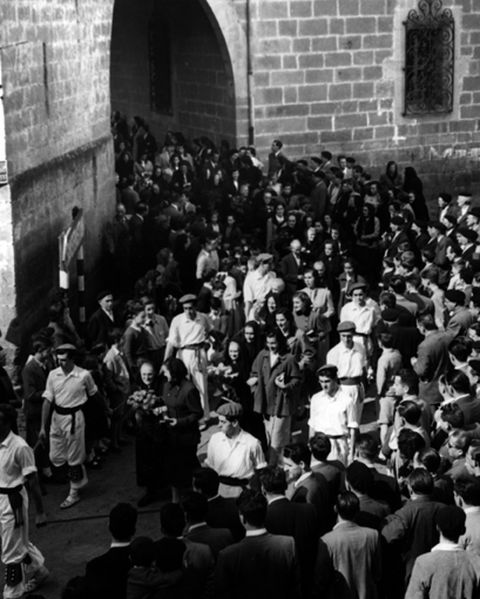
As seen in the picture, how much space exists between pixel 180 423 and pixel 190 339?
7.26 feet

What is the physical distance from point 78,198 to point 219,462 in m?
7.78

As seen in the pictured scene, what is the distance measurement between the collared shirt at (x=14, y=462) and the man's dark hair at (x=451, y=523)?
3.33m

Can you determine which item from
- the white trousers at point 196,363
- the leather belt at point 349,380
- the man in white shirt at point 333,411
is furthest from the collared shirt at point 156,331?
the man in white shirt at point 333,411

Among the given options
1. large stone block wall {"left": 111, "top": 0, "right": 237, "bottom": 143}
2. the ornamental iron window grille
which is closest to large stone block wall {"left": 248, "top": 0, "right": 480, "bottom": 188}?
the ornamental iron window grille

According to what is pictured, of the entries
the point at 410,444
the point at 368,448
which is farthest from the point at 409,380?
the point at 368,448

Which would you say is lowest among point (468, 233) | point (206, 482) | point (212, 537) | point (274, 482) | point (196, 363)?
point (196, 363)

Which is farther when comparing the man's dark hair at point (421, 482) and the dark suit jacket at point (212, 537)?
the man's dark hair at point (421, 482)

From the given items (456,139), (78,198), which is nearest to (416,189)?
(456,139)

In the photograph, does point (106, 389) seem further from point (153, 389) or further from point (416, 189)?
point (416, 189)

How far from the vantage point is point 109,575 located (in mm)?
7492

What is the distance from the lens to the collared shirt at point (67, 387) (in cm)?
1124

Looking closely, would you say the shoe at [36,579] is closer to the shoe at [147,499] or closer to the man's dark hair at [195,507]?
the shoe at [147,499]

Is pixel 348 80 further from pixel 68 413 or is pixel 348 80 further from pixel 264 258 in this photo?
pixel 68 413

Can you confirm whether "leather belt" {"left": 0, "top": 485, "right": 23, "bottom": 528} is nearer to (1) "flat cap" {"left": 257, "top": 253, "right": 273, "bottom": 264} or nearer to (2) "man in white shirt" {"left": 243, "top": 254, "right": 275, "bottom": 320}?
(2) "man in white shirt" {"left": 243, "top": 254, "right": 275, "bottom": 320}
